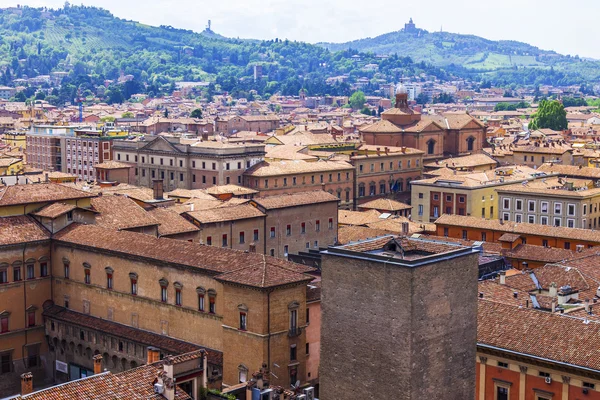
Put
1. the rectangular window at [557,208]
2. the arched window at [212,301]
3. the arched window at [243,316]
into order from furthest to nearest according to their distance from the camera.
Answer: the rectangular window at [557,208]
the arched window at [212,301]
the arched window at [243,316]

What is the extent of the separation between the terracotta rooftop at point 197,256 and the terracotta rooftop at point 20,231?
2.99 feet

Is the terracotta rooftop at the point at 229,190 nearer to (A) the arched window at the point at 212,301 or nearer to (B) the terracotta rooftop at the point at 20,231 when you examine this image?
(B) the terracotta rooftop at the point at 20,231

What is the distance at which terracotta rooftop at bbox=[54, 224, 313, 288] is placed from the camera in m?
41.8

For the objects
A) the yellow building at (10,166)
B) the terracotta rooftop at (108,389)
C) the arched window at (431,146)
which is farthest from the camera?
the arched window at (431,146)

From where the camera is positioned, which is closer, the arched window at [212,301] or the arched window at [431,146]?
the arched window at [212,301]

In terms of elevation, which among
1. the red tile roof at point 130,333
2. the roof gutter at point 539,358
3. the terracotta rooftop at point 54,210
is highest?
the terracotta rooftop at point 54,210

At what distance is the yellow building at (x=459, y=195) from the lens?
8312 cm

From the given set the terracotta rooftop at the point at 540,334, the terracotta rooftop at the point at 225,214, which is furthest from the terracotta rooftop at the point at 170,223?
the terracotta rooftop at the point at 540,334

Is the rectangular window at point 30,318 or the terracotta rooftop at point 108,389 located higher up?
the terracotta rooftop at point 108,389

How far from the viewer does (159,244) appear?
4794 centimetres

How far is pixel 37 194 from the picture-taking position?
5325 centimetres

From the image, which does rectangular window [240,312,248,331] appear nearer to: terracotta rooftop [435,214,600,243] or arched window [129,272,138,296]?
arched window [129,272,138,296]

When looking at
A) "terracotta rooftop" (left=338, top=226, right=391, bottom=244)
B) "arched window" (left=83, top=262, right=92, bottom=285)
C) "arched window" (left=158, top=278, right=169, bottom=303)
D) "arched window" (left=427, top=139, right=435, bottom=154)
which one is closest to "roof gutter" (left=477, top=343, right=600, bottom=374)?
"arched window" (left=158, top=278, right=169, bottom=303)

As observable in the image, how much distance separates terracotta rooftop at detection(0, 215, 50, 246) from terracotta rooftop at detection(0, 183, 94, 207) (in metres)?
0.82
